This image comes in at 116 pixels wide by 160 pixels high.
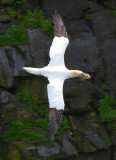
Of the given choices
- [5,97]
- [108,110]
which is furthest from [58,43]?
[108,110]

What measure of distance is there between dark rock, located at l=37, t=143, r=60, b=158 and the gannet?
149cm

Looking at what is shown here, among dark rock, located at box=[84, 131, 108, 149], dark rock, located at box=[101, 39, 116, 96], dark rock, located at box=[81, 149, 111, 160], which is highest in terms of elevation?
dark rock, located at box=[101, 39, 116, 96]

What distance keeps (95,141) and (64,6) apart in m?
2.99

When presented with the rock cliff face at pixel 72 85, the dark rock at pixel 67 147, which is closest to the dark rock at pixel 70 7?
the rock cliff face at pixel 72 85

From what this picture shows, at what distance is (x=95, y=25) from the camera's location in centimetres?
1277

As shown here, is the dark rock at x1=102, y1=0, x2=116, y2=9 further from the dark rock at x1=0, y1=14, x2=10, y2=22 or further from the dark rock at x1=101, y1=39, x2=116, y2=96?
the dark rock at x1=0, y1=14, x2=10, y2=22

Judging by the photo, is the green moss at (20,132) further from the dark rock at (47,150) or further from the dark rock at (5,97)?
the dark rock at (5,97)

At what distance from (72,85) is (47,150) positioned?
1.46m

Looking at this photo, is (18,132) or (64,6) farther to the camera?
(64,6)

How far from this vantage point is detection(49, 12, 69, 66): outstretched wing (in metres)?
11.2

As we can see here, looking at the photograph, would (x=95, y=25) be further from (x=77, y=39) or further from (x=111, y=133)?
(x=111, y=133)

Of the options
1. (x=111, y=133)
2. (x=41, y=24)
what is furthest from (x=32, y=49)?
(x=111, y=133)

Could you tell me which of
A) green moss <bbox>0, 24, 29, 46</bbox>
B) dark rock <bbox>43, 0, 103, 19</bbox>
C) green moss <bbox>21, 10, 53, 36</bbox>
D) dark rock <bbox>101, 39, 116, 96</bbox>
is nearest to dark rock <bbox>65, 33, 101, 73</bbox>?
dark rock <bbox>101, 39, 116, 96</bbox>

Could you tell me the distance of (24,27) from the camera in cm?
1246
